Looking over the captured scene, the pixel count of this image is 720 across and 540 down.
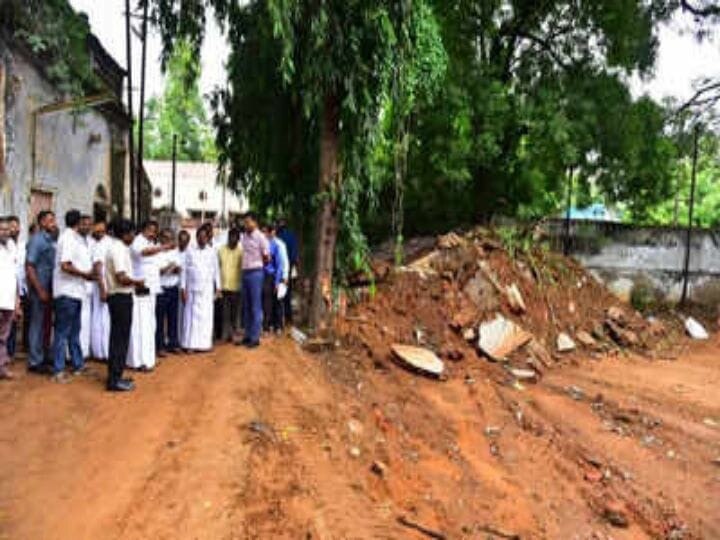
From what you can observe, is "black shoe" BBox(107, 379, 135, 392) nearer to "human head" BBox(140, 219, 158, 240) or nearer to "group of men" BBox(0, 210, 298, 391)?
"group of men" BBox(0, 210, 298, 391)

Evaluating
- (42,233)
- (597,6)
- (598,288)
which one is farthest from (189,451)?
(597,6)

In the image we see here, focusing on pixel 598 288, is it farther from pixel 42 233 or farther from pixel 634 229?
pixel 42 233

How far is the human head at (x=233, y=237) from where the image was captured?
9.09 metres

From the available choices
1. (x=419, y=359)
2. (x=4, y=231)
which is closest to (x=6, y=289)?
(x=4, y=231)

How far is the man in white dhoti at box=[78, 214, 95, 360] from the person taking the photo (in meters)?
7.30

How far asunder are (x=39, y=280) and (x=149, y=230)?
1244 millimetres

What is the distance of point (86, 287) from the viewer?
7602 mm

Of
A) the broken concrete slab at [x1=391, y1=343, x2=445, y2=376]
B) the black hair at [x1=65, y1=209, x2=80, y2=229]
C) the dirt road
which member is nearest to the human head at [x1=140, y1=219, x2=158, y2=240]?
the black hair at [x1=65, y1=209, x2=80, y2=229]

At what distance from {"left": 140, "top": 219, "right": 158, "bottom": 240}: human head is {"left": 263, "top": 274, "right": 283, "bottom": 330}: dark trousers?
5.94 ft

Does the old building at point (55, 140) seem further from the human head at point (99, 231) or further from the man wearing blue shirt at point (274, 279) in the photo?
the man wearing blue shirt at point (274, 279)

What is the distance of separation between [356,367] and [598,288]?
21.9ft

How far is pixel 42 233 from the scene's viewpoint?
25.1 feet

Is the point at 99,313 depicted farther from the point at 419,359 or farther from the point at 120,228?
the point at 419,359

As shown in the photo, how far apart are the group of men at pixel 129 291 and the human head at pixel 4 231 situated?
0.01 m
